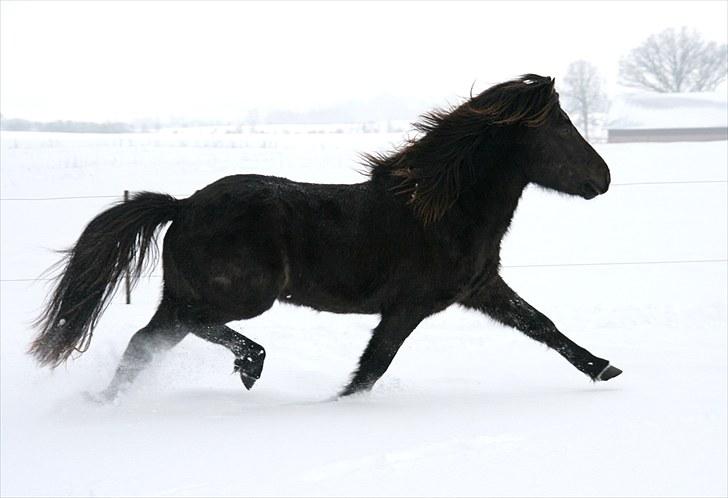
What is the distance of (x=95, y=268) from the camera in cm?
439

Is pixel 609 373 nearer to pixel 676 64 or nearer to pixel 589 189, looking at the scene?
pixel 589 189

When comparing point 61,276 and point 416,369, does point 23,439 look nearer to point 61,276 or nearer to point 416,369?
point 61,276

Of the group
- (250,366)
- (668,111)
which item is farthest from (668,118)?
(250,366)

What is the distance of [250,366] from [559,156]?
6.32ft

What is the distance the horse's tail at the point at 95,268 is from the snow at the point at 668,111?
46232mm

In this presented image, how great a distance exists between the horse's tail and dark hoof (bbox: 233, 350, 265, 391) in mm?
680

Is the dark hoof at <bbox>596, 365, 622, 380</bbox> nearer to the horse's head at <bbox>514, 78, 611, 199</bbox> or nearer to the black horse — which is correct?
the black horse

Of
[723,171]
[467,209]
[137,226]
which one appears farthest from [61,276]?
[723,171]

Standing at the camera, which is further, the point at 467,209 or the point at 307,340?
the point at 307,340

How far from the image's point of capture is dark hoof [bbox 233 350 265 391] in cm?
445

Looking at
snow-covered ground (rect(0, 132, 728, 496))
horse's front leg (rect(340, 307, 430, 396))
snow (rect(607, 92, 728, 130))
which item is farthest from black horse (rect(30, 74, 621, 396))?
snow (rect(607, 92, 728, 130))

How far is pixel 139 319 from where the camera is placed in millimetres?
6902

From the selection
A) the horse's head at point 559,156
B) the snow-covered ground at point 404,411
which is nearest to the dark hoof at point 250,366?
the snow-covered ground at point 404,411

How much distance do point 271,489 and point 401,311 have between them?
5.43 feet
